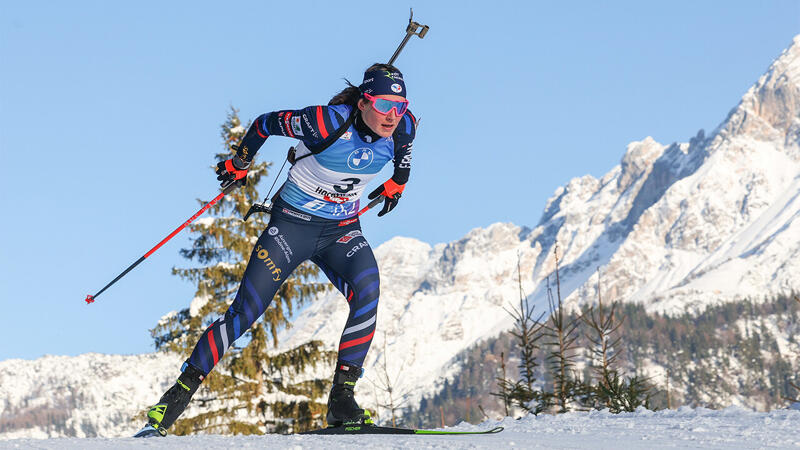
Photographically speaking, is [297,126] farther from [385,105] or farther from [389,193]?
[389,193]

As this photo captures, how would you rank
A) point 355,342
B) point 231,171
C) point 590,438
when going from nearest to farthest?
point 590,438 < point 355,342 < point 231,171

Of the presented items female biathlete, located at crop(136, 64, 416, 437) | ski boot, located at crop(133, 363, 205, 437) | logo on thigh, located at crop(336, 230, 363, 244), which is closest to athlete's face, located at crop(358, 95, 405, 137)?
female biathlete, located at crop(136, 64, 416, 437)

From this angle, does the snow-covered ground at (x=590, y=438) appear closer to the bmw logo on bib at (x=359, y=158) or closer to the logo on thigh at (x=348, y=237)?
the logo on thigh at (x=348, y=237)

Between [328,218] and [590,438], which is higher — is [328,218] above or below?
A: above

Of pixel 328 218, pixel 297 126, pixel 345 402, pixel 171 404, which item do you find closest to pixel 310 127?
pixel 297 126

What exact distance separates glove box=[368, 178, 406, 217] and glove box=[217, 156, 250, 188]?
1140 mm

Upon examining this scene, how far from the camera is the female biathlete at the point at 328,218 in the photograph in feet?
20.0

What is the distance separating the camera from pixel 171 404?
5.96m

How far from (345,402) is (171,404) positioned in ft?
4.08

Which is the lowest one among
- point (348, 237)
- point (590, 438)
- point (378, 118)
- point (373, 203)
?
point (590, 438)

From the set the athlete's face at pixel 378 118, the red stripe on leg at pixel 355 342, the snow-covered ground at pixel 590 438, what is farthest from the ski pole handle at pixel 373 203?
the snow-covered ground at pixel 590 438

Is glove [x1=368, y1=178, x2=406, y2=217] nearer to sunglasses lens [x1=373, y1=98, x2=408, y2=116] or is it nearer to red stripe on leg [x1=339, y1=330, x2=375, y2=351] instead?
sunglasses lens [x1=373, y1=98, x2=408, y2=116]

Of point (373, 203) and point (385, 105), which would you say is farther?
point (373, 203)

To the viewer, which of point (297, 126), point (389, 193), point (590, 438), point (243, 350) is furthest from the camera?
point (243, 350)
